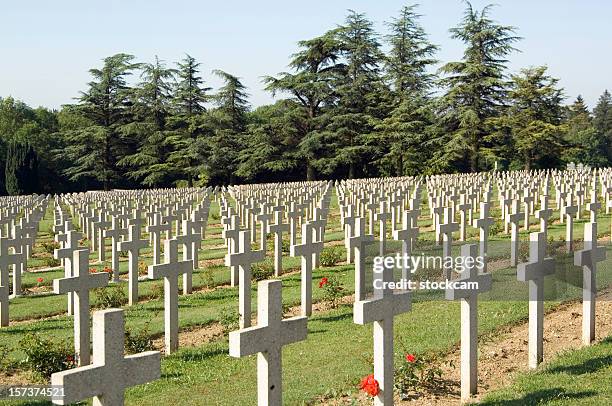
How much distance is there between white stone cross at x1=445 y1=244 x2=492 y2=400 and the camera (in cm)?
607

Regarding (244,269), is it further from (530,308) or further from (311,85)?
(311,85)

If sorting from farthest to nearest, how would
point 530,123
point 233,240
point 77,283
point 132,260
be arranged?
point 530,123, point 233,240, point 132,260, point 77,283

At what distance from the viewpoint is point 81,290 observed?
7.61 metres

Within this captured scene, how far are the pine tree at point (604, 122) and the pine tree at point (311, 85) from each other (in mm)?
35808

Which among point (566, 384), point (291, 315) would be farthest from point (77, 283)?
point (566, 384)

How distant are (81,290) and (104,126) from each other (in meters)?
50.9

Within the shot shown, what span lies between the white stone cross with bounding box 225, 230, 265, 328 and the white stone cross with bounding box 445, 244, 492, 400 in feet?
10.1

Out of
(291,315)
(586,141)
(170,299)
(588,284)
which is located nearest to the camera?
(588,284)

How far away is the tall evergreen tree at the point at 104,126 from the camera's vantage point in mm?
55469

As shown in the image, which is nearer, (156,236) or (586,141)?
(156,236)

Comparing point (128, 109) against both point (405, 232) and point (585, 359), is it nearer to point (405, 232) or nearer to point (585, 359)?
point (405, 232)

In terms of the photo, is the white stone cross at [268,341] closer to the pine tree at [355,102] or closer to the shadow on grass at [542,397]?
the shadow on grass at [542,397]

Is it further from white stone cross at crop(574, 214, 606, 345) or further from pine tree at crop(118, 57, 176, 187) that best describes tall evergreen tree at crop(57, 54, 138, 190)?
white stone cross at crop(574, 214, 606, 345)

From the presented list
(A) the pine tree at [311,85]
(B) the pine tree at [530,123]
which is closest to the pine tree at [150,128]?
(A) the pine tree at [311,85]
